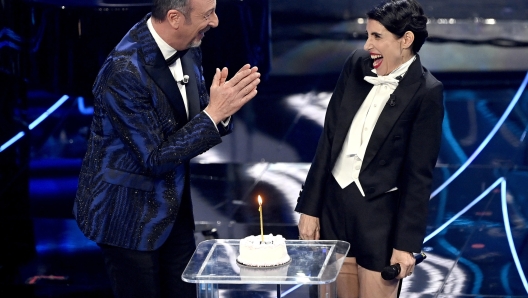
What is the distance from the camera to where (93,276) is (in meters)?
4.44

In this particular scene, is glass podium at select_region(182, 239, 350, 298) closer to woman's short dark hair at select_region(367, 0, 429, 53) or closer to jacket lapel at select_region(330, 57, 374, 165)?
jacket lapel at select_region(330, 57, 374, 165)

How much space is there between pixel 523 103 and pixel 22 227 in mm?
4206

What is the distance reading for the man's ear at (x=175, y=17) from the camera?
2859 mm

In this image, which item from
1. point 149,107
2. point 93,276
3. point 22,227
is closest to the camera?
point 149,107

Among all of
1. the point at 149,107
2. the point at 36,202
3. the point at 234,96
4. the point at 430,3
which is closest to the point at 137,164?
the point at 149,107

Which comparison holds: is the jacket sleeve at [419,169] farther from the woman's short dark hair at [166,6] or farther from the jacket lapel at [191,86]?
the woman's short dark hair at [166,6]

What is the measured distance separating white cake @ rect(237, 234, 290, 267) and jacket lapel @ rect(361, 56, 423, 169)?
52 centimetres

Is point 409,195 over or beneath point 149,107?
beneath

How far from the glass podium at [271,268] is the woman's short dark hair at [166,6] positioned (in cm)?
78

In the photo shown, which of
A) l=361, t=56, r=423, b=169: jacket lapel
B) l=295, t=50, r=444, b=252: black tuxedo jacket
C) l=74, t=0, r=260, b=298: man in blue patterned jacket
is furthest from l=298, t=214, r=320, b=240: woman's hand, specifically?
l=74, t=0, r=260, b=298: man in blue patterned jacket

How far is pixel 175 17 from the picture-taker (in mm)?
2869

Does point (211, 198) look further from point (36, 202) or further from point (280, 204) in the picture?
point (36, 202)

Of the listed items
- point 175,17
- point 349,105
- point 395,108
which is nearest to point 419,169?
point 395,108

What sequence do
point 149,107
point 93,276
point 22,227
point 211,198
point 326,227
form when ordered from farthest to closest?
point 211,198
point 22,227
point 93,276
point 326,227
point 149,107
